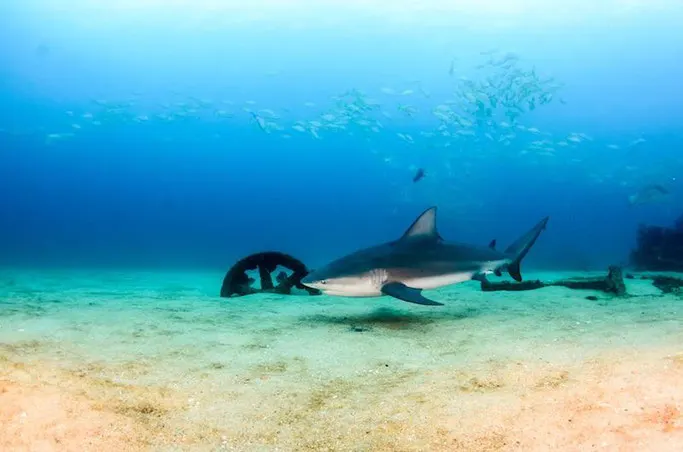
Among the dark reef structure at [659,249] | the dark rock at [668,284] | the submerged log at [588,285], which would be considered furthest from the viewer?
the dark reef structure at [659,249]

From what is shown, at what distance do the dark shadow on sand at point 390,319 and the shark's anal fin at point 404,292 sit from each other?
0.63 meters

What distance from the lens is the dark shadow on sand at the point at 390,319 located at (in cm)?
647

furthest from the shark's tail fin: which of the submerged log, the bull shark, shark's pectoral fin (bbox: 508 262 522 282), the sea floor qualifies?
the submerged log

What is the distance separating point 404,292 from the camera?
19.4ft

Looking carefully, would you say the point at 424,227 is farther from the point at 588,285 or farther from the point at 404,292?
the point at 588,285

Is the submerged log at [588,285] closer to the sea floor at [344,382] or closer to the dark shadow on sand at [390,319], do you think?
the sea floor at [344,382]

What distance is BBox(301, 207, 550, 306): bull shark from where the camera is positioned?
596cm

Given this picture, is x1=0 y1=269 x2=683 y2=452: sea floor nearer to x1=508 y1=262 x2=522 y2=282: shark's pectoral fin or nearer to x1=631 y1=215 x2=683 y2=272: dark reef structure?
x1=508 y1=262 x2=522 y2=282: shark's pectoral fin

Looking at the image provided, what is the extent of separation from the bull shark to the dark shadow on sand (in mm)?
542

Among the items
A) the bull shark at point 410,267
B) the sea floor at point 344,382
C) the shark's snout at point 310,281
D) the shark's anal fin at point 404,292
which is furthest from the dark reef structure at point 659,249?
the shark's snout at point 310,281

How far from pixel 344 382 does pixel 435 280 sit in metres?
3.02

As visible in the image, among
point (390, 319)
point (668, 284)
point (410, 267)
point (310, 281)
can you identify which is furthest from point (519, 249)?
point (668, 284)

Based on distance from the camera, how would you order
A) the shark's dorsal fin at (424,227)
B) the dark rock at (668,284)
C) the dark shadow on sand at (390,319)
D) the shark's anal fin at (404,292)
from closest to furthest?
the shark's anal fin at (404,292), the dark shadow on sand at (390,319), the shark's dorsal fin at (424,227), the dark rock at (668,284)

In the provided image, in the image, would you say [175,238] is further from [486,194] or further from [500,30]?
[500,30]
